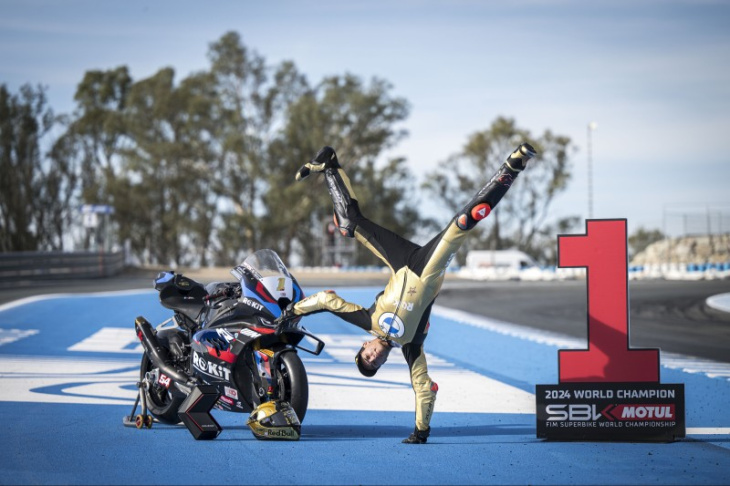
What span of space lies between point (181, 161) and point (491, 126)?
20.6 m

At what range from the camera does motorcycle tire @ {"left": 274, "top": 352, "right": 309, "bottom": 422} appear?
23.2 ft

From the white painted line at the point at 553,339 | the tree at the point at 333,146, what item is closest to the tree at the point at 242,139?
the tree at the point at 333,146

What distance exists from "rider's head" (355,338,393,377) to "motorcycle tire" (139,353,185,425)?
1569mm

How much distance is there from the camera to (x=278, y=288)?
7.29m

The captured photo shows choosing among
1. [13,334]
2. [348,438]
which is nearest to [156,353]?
[348,438]

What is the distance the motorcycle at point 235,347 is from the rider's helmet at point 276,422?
71 mm

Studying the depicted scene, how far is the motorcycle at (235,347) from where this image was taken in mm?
7160

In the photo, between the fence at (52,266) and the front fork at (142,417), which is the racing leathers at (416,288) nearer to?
the front fork at (142,417)

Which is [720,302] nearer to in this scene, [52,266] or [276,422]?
[276,422]

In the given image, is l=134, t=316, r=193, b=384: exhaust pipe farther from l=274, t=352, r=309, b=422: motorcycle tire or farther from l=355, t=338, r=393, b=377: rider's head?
l=355, t=338, r=393, b=377: rider's head

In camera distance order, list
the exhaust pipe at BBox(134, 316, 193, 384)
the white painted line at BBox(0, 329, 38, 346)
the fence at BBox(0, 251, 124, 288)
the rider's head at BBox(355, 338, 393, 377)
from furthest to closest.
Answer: the fence at BBox(0, 251, 124, 288)
the white painted line at BBox(0, 329, 38, 346)
the exhaust pipe at BBox(134, 316, 193, 384)
the rider's head at BBox(355, 338, 393, 377)

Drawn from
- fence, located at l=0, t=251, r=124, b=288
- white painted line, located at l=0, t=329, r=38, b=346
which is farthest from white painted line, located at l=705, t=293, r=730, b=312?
fence, located at l=0, t=251, r=124, b=288

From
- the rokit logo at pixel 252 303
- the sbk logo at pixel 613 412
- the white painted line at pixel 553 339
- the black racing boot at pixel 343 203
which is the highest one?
the black racing boot at pixel 343 203

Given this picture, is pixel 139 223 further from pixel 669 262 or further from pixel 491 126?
pixel 669 262
